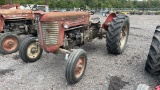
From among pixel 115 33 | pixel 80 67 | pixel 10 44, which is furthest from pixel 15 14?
Answer: pixel 80 67

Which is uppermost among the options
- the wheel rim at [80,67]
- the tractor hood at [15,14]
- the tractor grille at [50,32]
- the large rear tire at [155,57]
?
the tractor hood at [15,14]

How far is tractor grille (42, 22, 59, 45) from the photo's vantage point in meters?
4.36

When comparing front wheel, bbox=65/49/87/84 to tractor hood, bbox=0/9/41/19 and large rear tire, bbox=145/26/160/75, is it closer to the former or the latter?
large rear tire, bbox=145/26/160/75

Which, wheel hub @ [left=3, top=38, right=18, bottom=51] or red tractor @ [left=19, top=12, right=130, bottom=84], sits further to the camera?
wheel hub @ [left=3, top=38, right=18, bottom=51]

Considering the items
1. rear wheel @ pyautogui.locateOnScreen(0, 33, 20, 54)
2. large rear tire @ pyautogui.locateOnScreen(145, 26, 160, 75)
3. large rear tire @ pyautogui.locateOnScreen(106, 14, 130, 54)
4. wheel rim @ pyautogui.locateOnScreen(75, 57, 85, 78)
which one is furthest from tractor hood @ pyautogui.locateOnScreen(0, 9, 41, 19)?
large rear tire @ pyautogui.locateOnScreen(145, 26, 160, 75)

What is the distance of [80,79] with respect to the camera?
14.5ft

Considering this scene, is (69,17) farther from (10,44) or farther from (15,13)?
(15,13)

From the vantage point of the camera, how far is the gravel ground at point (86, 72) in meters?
4.23

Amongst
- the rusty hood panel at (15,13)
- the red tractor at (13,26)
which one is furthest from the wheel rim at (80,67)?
the rusty hood panel at (15,13)

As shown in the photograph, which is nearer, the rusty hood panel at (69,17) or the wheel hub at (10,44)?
the rusty hood panel at (69,17)

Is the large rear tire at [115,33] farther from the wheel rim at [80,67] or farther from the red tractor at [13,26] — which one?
the red tractor at [13,26]

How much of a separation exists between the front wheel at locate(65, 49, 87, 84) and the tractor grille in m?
0.57

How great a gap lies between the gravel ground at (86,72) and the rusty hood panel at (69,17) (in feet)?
3.83

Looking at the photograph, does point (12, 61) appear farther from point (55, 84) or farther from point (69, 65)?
point (69, 65)
